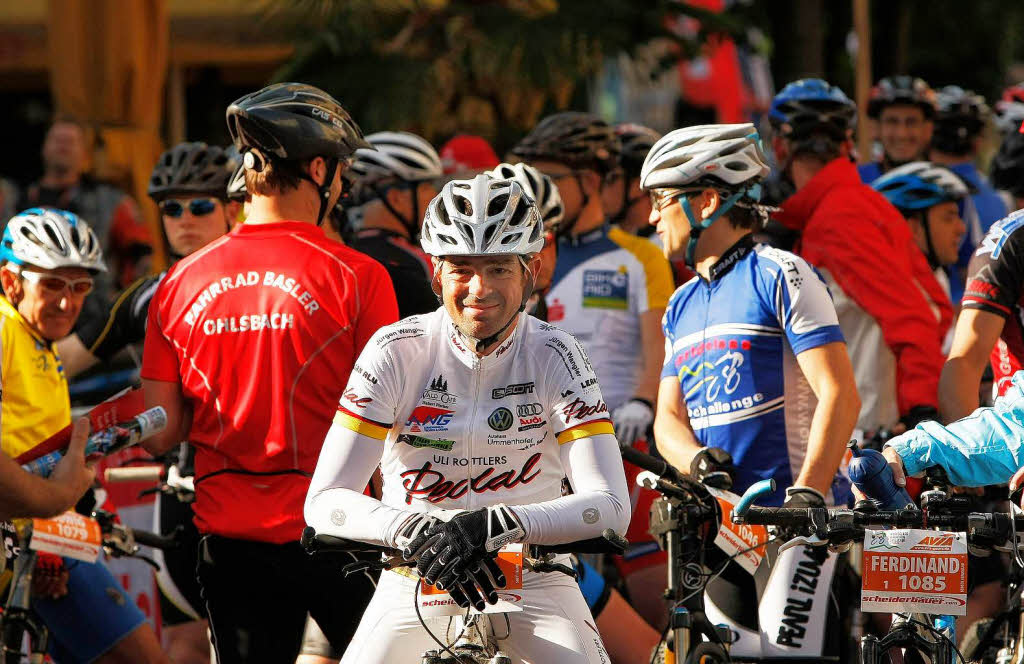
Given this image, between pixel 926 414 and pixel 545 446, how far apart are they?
105 inches

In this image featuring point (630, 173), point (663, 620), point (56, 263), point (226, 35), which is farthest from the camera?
point (226, 35)

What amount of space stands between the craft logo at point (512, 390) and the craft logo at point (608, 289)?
123 inches

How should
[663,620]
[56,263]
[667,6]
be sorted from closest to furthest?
[56,263], [663,620], [667,6]

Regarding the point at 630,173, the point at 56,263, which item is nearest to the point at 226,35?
the point at 630,173

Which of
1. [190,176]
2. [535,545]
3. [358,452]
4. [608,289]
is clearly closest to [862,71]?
[608,289]

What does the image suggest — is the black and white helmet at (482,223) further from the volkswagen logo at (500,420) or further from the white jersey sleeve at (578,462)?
the volkswagen logo at (500,420)

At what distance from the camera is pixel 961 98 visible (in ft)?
34.9

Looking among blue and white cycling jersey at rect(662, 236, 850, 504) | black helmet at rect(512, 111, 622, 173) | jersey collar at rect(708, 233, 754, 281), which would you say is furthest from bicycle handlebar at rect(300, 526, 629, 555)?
black helmet at rect(512, 111, 622, 173)

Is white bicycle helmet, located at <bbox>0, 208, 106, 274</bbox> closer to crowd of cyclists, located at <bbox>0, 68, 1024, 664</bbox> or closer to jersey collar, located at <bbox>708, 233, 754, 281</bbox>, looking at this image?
crowd of cyclists, located at <bbox>0, 68, 1024, 664</bbox>

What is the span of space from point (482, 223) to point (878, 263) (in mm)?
2961

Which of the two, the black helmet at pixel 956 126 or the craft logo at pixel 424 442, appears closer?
the craft logo at pixel 424 442

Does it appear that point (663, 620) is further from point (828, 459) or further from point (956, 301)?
point (956, 301)

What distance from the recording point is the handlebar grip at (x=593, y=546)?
4.35 m

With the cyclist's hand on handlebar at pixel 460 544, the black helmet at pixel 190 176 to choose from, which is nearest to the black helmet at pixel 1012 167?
the cyclist's hand on handlebar at pixel 460 544
